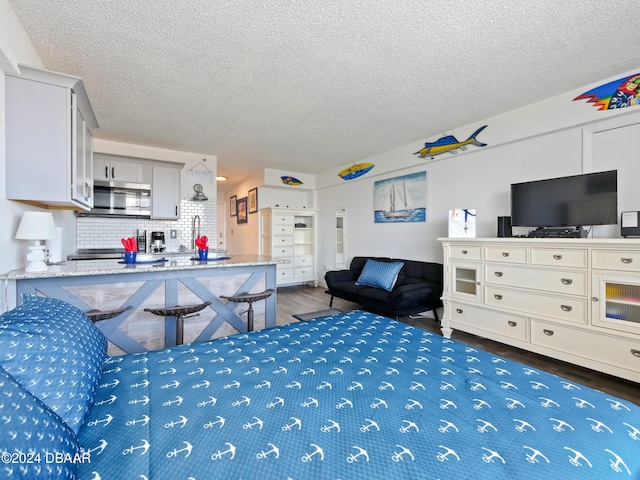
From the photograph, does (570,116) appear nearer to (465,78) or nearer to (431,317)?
(465,78)

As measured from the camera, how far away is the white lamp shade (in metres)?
1.80

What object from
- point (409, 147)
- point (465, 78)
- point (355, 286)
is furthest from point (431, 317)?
point (465, 78)

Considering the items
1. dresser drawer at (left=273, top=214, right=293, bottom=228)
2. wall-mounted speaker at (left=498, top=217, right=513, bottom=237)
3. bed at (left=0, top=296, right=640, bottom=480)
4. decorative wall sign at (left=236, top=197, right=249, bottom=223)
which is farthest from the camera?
decorative wall sign at (left=236, top=197, right=249, bottom=223)

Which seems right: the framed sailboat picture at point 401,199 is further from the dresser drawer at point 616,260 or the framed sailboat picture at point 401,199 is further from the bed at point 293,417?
the bed at point 293,417

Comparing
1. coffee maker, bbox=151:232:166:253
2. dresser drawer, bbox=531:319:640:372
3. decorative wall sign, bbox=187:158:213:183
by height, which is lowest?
dresser drawer, bbox=531:319:640:372

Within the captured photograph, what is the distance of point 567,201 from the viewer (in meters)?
2.76

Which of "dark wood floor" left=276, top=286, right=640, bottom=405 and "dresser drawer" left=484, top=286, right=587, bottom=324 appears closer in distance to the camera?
"dark wood floor" left=276, top=286, right=640, bottom=405

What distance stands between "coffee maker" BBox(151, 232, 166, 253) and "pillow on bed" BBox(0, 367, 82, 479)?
4320 millimetres

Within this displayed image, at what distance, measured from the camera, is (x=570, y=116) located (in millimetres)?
2865

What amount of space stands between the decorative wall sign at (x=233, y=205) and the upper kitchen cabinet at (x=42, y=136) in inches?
229

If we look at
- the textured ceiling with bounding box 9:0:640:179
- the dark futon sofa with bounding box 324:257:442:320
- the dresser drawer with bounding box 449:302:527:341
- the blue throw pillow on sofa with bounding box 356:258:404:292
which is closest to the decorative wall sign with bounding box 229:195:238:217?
the textured ceiling with bounding box 9:0:640:179

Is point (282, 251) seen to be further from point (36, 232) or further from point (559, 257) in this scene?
point (559, 257)

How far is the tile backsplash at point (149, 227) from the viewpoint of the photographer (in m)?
4.34

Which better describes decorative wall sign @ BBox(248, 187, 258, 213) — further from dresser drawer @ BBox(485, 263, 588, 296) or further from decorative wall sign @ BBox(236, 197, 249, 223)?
dresser drawer @ BBox(485, 263, 588, 296)
